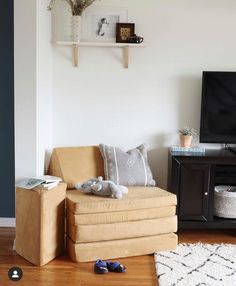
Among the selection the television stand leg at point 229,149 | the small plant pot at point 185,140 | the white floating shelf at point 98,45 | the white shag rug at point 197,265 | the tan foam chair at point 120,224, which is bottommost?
the white shag rug at point 197,265

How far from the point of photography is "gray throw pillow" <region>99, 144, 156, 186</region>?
329cm

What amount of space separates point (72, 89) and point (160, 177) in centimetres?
119

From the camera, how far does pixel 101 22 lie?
3562 millimetres

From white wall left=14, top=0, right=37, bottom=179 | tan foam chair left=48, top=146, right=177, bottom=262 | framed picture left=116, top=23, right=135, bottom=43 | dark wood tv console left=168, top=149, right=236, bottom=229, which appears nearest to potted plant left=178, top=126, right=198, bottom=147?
dark wood tv console left=168, top=149, right=236, bottom=229

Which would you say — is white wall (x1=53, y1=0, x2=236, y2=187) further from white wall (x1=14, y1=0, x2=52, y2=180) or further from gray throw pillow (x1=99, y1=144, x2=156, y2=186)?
white wall (x1=14, y1=0, x2=52, y2=180)

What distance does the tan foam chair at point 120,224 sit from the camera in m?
2.73

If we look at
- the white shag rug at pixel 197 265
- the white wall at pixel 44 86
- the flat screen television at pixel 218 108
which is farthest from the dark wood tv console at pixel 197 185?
the white wall at pixel 44 86

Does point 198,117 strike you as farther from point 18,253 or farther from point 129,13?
point 18,253

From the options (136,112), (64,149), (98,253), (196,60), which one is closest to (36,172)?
(64,149)

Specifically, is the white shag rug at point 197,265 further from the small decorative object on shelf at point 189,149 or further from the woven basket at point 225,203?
the small decorative object on shelf at point 189,149

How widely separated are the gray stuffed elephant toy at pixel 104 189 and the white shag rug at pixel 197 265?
54cm

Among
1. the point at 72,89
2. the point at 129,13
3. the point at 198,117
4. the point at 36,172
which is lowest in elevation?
the point at 36,172

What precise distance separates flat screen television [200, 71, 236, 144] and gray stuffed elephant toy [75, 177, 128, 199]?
104cm

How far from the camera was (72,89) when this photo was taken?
365cm
